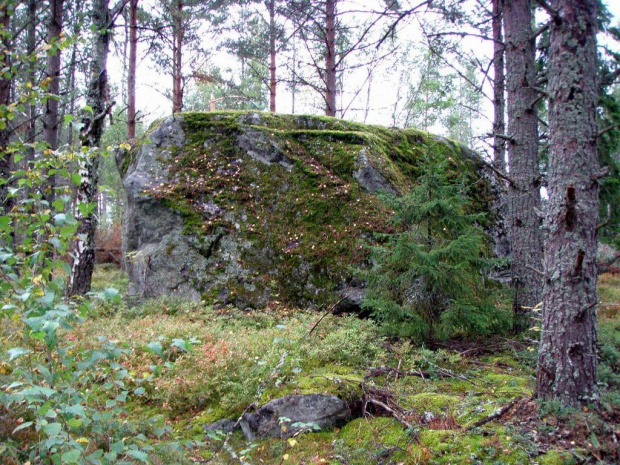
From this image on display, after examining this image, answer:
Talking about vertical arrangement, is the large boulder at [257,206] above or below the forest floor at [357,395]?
above

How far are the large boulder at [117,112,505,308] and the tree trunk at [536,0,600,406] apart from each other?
449 centimetres

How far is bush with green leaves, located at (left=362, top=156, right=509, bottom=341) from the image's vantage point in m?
5.36

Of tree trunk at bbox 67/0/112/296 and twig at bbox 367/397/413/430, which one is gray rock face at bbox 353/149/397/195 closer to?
tree trunk at bbox 67/0/112/296

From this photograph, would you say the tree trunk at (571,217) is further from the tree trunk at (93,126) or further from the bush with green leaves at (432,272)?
the tree trunk at (93,126)

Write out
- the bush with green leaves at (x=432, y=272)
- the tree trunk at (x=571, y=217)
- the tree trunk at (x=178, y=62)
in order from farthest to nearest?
the tree trunk at (x=178, y=62)
the bush with green leaves at (x=432, y=272)
the tree trunk at (x=571, y=217)

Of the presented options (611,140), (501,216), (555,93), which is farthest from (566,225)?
(611,140)

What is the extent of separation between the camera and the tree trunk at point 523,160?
6.38 metres

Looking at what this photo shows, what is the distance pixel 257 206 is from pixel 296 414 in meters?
5.46

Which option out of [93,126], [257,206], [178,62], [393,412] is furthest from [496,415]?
[178,62]

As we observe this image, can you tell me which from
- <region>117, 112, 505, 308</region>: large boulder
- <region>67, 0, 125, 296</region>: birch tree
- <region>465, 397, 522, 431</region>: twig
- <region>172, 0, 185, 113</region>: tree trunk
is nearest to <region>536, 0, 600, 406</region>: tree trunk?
<region>465, 397, 522, 431</region>: twig

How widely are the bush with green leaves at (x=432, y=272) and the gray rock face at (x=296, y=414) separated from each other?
1.76 meters

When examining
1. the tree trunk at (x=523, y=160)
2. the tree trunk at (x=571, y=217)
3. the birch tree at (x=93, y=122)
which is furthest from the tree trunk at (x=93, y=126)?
the tree trunk at (x=571, y=217)

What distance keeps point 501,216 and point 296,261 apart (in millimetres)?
5172

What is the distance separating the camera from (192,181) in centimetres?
902
